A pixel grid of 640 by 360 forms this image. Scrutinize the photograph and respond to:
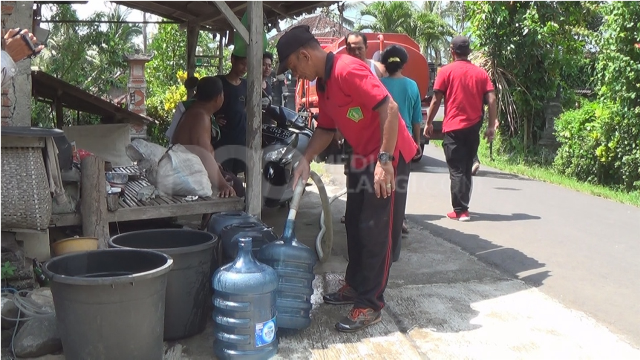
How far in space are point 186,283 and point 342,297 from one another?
1.21 meters

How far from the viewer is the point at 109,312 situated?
2975mm

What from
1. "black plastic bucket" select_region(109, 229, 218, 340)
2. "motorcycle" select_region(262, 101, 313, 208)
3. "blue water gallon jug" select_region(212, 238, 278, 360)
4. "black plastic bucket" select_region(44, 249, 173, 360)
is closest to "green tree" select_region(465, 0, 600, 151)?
"motorcycle" select_region(262, 101, 313, 208)

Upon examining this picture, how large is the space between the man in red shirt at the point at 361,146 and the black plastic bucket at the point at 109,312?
4.07 ft

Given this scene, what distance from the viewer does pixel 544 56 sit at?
1257 cm

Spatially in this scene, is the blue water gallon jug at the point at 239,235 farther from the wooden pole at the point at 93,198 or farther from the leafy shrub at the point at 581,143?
the leafy shrub at the point at 581,143

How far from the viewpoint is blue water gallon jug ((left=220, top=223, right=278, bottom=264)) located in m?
3.98

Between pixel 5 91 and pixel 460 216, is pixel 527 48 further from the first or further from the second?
pixel 5 91

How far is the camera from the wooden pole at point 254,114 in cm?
468

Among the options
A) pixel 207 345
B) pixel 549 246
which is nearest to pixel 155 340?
pixel 207 345

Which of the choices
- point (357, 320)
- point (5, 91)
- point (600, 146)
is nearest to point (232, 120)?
point (5, 91)

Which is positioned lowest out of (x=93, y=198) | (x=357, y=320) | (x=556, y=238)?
(x=357, y=320)

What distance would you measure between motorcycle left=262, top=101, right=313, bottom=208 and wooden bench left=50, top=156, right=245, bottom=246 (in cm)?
125

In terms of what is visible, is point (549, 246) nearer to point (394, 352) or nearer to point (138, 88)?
point (394, 352)

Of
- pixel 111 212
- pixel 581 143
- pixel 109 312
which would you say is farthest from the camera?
pixel 581 143
